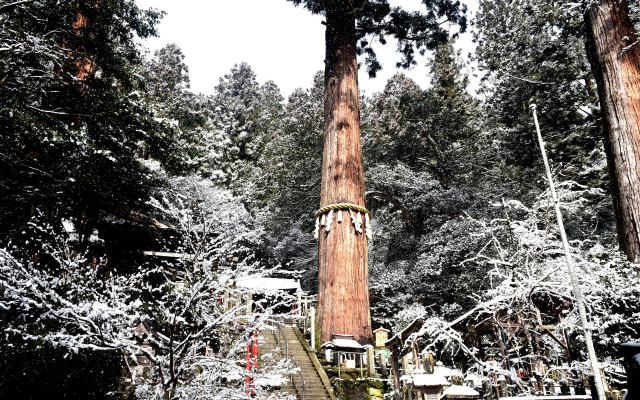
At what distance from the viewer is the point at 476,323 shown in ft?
22.2

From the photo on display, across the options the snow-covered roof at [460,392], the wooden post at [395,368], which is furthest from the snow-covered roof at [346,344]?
the snow-covered roof at [460,392]

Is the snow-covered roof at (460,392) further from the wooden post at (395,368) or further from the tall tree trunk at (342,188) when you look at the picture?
the tall tree trunk at (342,188)

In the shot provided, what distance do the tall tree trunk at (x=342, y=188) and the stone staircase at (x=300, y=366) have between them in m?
0.61

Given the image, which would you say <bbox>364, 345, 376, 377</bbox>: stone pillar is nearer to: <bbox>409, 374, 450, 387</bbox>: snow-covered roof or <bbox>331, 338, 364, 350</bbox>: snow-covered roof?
<bbox>331, 338, 364, 350</bbox>: snow-covered roof

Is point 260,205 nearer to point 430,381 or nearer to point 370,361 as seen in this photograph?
point 370,361

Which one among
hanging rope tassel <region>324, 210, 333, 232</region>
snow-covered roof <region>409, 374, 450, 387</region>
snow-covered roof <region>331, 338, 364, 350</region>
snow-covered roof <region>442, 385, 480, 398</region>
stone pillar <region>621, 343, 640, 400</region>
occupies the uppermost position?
hanging rope tassel <region>324, 210, 333, 232</region>

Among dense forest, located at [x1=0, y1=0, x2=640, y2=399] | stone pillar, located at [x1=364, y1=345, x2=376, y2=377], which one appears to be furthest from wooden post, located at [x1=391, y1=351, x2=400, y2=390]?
stone pillar, located at [x1=364, y1=345, x2=376, y2=377]

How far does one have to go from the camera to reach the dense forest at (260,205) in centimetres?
462

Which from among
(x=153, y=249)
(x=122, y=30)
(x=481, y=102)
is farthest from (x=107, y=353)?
A: (x=481, y=102)

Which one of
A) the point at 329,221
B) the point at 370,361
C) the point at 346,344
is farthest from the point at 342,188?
the point at 370,361

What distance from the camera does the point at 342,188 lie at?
27.6 feet

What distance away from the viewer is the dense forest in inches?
182

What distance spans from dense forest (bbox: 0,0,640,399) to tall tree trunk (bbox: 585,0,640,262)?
2.5 inches

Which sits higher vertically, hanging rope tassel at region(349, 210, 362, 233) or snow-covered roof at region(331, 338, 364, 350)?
hanging rope tassel at region(349, 210, 362, 233)
